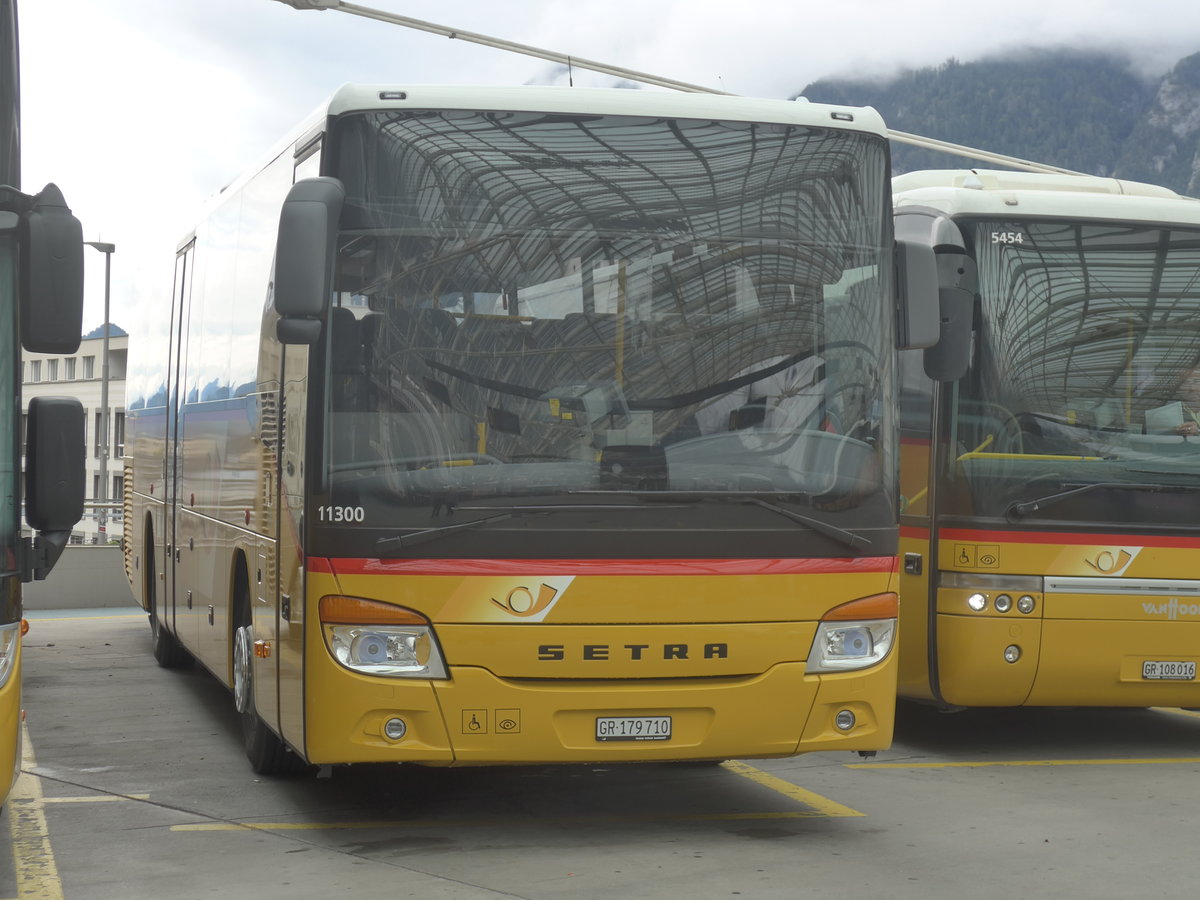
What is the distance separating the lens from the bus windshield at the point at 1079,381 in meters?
9.83

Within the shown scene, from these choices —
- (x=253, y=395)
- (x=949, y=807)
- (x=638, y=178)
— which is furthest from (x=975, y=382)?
(x=253, y=395)

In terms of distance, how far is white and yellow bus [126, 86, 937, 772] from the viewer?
7.01m

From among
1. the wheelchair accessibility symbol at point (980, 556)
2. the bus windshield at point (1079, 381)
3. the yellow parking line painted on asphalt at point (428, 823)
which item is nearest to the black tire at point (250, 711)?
the yellow parking line painted on asphalt at point (428, 823)

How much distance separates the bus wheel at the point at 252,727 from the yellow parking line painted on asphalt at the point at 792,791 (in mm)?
2312

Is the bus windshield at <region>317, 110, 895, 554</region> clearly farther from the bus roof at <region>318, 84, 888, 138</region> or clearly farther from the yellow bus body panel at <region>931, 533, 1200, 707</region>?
the yellow bus body panel at <region>931, 533, 1200, 707</region>

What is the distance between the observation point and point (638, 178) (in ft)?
24.1

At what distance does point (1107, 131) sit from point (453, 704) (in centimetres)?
20243

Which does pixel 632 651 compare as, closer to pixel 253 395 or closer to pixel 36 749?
pixel 253 395

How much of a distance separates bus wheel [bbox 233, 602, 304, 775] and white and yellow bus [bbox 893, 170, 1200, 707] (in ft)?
11.9

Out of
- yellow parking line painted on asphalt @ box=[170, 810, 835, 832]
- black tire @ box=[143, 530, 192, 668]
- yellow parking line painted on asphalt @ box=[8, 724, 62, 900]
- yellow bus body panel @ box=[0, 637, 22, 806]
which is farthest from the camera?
black tire @ box=[143, 530, 192, 668]

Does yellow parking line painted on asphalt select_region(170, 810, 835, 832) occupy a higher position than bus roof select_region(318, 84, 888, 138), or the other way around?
bus roof select_region(318, 84, 888, 138)

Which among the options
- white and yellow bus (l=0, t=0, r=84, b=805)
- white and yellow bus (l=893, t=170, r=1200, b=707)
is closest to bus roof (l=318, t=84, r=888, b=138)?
white and yellow bus (l=0, t=0, r=84, b=805)

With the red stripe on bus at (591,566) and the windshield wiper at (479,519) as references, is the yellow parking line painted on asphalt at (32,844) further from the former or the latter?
the windshield wiper at (479,519)

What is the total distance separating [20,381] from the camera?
20.2 ft
